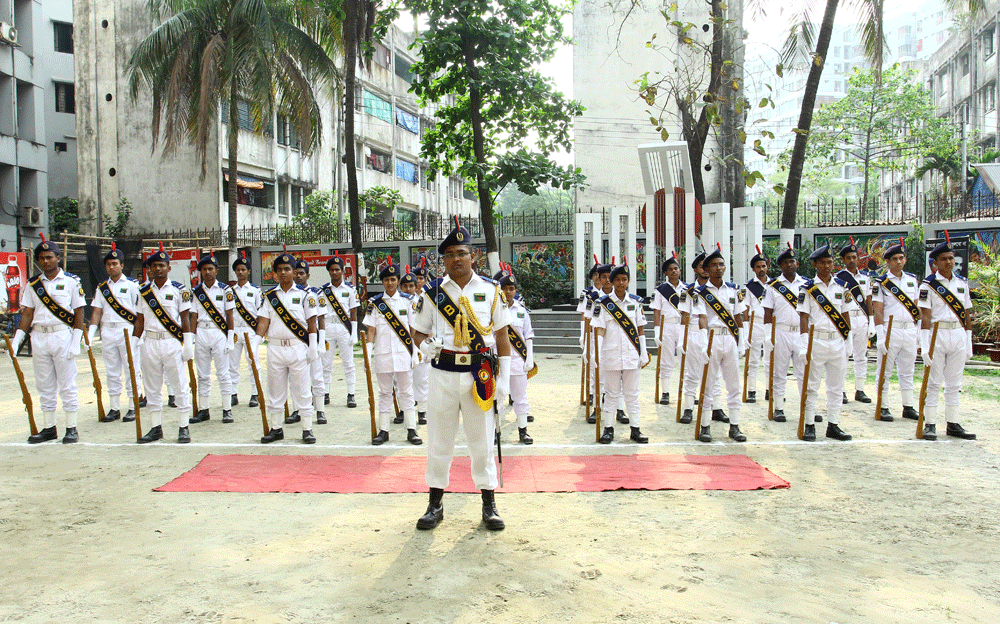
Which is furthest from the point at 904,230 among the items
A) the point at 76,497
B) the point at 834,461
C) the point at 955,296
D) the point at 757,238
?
the point at 76,497

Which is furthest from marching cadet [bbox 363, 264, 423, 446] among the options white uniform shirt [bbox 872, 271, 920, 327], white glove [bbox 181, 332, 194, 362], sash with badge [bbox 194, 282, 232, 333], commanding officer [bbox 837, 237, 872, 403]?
white uniform shirt [bbox 872, 271, 920, 327]

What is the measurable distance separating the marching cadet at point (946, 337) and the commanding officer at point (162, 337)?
821 cm

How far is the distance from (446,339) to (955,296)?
5.95 m

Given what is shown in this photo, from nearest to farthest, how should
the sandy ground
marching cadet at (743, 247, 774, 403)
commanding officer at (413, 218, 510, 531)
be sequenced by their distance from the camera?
the sandy ground, commanding officer at (413, 218, 510, 531), marching cadet at (743, 247, 774, 403)

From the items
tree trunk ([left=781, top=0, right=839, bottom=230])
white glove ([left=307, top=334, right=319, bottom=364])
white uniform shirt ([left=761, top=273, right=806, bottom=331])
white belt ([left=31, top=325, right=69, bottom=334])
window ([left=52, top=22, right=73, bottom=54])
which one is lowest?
white glove ([left=307, top=334, right=319, bottom=364])

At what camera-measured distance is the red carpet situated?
6.02 metres

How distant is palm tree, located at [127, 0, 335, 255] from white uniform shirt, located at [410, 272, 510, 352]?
14.8 m

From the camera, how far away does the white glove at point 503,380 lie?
516 cm

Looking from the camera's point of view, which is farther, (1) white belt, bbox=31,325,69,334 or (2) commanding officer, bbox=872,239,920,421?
(2) commanding officer, bbox=872,239,920,421

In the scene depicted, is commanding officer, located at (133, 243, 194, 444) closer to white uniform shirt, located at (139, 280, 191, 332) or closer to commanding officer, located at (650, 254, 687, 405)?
white uniform shirt, located at (139, 280, 191, 332)

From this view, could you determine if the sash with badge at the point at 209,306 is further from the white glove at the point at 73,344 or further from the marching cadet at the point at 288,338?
the marching cadet at the point at 288,338

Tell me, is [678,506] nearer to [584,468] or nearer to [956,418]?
[584,468]

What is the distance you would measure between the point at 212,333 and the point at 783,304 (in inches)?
302

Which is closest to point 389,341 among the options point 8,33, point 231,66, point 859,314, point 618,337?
point 618,337
